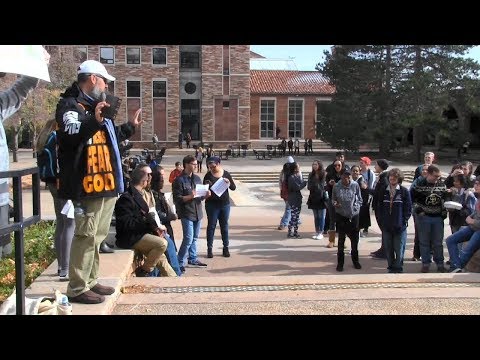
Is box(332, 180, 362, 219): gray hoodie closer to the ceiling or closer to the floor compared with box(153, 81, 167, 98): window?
closer to the floor

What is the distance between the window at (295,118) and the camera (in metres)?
51.7

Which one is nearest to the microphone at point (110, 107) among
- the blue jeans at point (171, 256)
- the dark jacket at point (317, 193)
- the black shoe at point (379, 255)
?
the blue jeans at point (171, 256)

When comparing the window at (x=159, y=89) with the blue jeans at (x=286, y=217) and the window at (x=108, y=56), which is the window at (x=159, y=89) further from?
the blue jeans at (x=286, y=217)

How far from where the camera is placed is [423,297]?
4586 millimetres

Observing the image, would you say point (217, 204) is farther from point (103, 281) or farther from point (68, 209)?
point (68, 209)

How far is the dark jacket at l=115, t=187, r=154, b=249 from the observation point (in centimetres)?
611

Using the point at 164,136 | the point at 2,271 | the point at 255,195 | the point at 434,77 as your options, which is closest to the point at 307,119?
the point at 164,136

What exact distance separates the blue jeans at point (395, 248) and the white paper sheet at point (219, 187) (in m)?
2.56

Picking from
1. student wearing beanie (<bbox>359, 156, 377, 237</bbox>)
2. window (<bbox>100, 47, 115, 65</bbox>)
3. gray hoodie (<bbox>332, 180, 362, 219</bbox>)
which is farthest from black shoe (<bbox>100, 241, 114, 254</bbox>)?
window (<bbox>100, 47, 115, 65</bbox>)

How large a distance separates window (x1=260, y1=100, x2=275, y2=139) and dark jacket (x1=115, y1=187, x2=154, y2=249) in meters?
46.1

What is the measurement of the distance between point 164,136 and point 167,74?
5.63m

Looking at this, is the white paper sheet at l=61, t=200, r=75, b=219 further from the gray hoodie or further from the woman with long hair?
the woman with long hair

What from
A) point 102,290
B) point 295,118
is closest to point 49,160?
point 102,290
